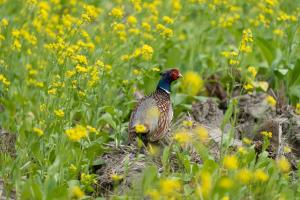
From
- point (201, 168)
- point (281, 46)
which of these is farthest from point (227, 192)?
point (281, 46)

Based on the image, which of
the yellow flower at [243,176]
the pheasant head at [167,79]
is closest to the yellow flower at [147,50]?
the pheasant head at [167,79]

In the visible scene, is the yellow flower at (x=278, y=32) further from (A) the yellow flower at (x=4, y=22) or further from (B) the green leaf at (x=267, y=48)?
(A) the yellow flower at (x=4, y=22)

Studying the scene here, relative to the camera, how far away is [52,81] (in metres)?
7.55

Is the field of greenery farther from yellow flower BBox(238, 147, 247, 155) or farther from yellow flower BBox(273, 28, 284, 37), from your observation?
yellow flower BBox(273, 28, 284, 37)

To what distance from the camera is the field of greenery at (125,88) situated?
6.16 metres

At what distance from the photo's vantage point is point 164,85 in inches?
326

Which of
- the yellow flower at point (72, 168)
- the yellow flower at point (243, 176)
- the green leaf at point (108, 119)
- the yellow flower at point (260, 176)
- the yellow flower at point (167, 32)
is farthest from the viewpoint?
the yellow flower at point (167, 32)

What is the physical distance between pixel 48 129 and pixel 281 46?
4060 mm

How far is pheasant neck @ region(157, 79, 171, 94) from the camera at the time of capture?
8234 millimetres

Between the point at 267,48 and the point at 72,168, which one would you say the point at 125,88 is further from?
the point at 72,168

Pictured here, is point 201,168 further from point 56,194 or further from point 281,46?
point 281,46

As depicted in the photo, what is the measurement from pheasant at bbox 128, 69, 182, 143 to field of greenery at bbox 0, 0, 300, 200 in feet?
0.61

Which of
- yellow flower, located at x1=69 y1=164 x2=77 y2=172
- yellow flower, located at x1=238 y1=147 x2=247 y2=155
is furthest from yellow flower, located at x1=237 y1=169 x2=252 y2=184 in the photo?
yellow flower, located at x1=69 y1=164 x2=77 y2=172

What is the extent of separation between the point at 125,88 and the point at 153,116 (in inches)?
56.5
